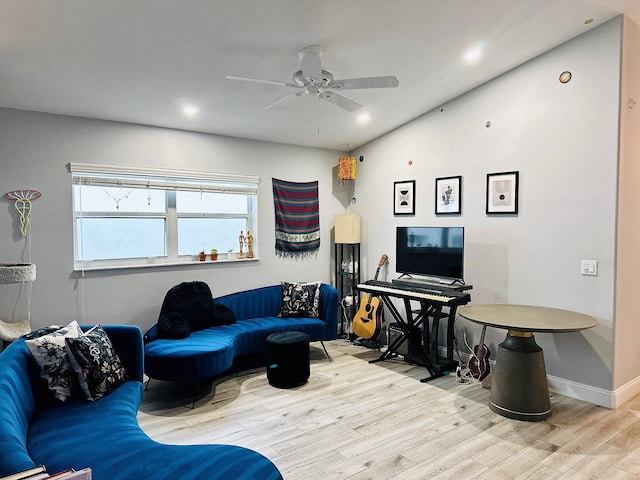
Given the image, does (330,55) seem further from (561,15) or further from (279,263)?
(279,263)

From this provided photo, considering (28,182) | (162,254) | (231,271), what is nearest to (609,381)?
(231,271)

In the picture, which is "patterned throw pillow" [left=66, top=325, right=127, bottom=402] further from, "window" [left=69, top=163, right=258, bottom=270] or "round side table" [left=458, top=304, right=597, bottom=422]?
"round side table" [left=458, top=304, right=597, bottom=422]

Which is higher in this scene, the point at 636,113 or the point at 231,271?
the point at 636,113

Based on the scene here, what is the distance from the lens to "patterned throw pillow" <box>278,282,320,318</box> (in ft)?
14.5

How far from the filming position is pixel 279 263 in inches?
196

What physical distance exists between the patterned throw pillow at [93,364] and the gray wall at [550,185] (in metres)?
3.23

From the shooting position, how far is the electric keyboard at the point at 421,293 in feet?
11.5

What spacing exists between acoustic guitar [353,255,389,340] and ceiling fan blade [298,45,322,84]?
2621mm

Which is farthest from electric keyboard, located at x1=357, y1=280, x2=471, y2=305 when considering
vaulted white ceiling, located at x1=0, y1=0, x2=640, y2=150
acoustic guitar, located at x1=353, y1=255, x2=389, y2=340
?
vaulted white ceiling, located at x1=0, y1=0, x2=640, y2=150

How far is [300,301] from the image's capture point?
14.6 feet

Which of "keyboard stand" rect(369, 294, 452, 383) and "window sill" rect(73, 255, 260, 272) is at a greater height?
"window sill" rect(73, 255, 260, 272)

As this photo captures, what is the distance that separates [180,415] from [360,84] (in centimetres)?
274

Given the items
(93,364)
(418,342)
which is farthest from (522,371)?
(93,364)

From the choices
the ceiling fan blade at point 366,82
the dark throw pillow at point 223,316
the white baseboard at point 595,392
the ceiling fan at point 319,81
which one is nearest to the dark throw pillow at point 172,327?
the dark throw pillow at point 223,316
